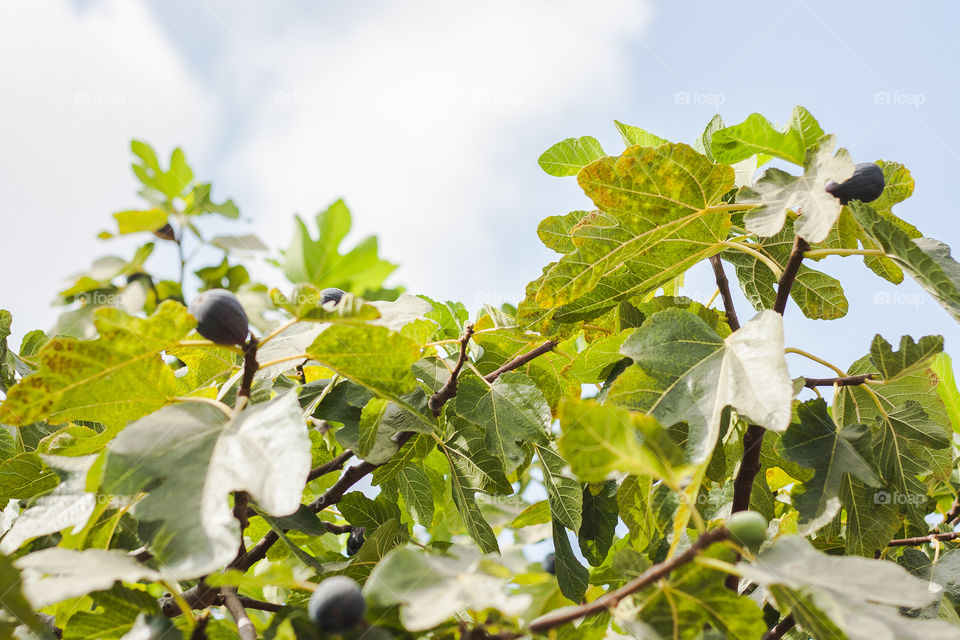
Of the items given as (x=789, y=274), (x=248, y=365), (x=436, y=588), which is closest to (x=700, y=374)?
(x=789, y=274)

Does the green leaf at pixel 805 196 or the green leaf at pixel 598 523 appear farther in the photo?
the green leaf at pixel 598 523

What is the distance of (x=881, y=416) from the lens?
1512mm

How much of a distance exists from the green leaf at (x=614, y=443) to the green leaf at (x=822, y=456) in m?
0.51

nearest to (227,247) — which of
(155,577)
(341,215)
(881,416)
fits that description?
(341,215)

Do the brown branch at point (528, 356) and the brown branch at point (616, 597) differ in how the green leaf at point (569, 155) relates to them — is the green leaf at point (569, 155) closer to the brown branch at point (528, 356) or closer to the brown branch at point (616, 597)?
the brown branch at point (528, 356)

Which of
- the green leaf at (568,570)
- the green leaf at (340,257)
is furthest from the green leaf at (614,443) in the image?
the green leaf at (568,570)

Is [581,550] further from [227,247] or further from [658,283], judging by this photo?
[227,247]

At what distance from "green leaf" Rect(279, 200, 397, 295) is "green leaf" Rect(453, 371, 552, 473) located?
26.5 inches

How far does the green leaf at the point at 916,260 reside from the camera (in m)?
1.22

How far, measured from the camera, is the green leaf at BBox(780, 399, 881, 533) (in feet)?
4.03

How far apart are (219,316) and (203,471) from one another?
253 millimetres

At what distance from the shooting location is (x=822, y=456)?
4.26 ft

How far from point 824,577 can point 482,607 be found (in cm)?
42

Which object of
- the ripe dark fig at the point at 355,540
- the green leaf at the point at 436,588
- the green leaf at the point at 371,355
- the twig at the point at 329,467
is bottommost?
the ripe dark fig at the point at 355,540
